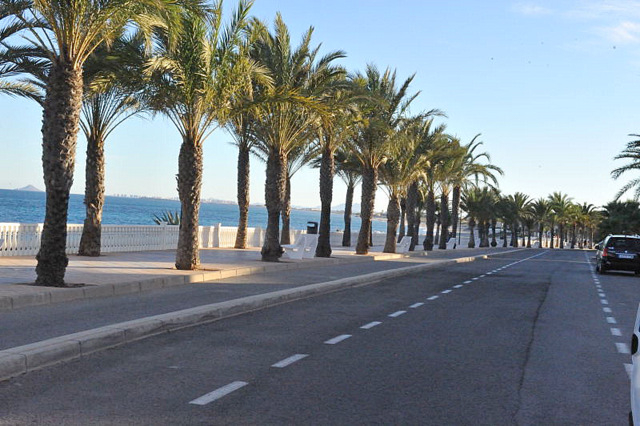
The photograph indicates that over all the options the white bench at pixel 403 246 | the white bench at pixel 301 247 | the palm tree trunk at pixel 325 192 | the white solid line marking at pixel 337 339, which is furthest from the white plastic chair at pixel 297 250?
the white solid line marking at pixel 337 339

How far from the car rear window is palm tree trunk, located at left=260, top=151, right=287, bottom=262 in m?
15.3

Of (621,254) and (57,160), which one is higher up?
(57,160)

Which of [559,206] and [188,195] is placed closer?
[188,195]

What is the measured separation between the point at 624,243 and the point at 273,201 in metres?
16.1

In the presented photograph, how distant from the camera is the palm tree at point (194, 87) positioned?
18.7 m

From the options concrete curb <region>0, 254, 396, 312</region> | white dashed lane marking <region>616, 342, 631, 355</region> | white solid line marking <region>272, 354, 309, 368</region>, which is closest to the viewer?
white solid line marking <region>272, 354, 309, 368</region>

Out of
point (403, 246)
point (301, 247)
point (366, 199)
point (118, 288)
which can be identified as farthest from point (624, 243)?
point (118, 288)

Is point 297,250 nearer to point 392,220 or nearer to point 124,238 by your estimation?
point 124,238

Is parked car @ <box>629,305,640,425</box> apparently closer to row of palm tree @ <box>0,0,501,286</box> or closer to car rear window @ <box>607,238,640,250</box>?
row of palm tree @ <box>0,0,501,286</box>

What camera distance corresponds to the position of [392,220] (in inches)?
1567

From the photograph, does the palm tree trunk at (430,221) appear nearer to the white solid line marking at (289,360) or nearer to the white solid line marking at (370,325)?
the white solid line marking at (370,325)

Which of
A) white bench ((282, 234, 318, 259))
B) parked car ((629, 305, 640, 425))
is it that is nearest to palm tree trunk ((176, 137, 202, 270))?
white bench ((282, 234, 318, 259))

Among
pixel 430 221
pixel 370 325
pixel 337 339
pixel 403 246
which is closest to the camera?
pixel 337 339

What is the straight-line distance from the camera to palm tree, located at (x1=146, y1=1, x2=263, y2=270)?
18.7 m
